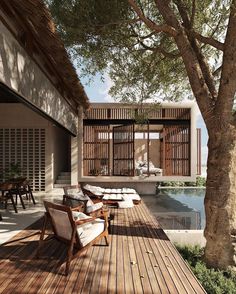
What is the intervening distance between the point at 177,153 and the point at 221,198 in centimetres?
802

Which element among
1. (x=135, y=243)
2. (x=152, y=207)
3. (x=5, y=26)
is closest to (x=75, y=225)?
(x=135, y=243)

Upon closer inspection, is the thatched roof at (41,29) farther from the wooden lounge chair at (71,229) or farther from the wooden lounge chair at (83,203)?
the wooden lounge chair at (83,203)

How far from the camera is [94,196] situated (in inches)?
281

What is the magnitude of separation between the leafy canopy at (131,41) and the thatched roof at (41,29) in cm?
89

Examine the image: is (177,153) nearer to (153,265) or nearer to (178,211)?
(178,211)

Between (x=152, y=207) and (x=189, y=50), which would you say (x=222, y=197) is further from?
(x=152, y=207)

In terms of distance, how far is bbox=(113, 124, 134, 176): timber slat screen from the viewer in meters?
A: 12.4

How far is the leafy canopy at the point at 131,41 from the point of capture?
21.7ft

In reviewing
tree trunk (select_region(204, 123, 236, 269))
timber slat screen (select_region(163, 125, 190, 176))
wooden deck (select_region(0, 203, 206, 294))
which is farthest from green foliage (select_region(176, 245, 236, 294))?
timber slat screen (select_region(163, 125, 190, 176))

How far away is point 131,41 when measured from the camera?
25.2 feet

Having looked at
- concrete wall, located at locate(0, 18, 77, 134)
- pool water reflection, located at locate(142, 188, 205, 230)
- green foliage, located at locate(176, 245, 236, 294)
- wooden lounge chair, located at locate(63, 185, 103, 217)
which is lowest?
green foliage, located at locate(176, 245, 236, 294)

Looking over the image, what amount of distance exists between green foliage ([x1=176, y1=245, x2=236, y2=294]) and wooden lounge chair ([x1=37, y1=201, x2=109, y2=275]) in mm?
1948

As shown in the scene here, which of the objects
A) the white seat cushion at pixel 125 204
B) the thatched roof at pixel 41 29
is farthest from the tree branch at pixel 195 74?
the white seat cushion at pixel 125 204

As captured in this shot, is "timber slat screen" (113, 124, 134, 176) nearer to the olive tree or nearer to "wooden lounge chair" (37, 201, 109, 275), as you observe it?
the olive tree
